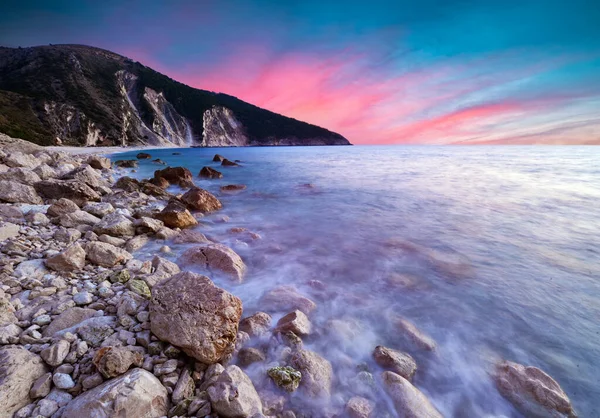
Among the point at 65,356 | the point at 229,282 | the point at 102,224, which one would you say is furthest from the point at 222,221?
the point at 65,356

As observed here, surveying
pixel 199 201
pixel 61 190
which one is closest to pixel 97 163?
pixel 61 190

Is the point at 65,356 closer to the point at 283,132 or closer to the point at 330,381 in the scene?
the point at 330,381

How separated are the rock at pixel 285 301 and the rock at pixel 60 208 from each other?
15.8 ft

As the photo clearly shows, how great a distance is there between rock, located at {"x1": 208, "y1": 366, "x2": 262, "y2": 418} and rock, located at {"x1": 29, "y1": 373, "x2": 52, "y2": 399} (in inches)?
51.0

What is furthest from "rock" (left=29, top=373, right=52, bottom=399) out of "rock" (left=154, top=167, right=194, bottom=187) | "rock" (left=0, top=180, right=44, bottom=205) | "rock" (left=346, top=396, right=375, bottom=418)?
"rock" (left=154, top=167, right=194, bottom=187)

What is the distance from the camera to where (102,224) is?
18.2ft

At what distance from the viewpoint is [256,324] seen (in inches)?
138

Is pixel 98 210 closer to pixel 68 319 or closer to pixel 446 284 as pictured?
pixel 68 319

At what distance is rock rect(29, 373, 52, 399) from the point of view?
2143 millimetres

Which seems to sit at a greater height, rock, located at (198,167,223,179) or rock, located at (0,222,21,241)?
rock, located at (0,222,21,241)

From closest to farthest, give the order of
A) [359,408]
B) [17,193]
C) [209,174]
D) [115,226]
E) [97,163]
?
[359,408]
[115,226]
[17,193]
[97,163]
[209,174]

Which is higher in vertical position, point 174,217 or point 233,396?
point 233,396

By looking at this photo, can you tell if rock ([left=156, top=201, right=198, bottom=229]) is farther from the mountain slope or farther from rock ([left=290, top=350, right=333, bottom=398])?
the mountain slope

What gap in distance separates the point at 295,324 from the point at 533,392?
267 centimetres
